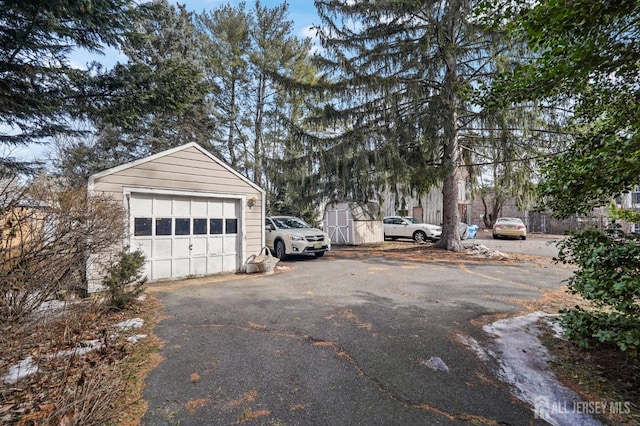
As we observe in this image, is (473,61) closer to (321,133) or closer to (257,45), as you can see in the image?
(321,133)

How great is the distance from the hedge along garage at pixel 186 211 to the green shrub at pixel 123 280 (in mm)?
967

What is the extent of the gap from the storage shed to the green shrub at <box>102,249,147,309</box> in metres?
10.4

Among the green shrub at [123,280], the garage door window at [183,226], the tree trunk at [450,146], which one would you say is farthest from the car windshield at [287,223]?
the green shrub at [123,280]

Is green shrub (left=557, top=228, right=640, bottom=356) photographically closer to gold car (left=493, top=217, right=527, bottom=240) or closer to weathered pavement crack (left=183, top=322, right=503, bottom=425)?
weathered pavement crack (left=183, top=322, right=503, bottom=425)

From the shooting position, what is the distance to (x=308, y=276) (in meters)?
7.41

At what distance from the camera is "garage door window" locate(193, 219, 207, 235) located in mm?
7319

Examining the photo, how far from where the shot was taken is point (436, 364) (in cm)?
296

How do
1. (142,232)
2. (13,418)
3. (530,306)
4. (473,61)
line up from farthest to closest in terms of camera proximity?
1. (473,61)
2. (142,232)
3. (530,306)
4. (13,418)

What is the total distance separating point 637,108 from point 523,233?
1612 cm

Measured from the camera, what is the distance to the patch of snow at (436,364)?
2896mm

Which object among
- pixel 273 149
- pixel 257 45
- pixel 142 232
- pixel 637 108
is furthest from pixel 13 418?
pixel 257 45

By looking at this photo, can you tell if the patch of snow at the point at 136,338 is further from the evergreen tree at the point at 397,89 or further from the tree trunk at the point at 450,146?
the tree trunk at the point at 450,146

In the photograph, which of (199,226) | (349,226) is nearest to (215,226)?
(199,226)

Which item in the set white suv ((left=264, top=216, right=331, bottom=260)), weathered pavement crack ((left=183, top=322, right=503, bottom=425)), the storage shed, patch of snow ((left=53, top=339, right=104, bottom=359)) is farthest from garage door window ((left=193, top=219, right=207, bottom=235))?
the storage shed
